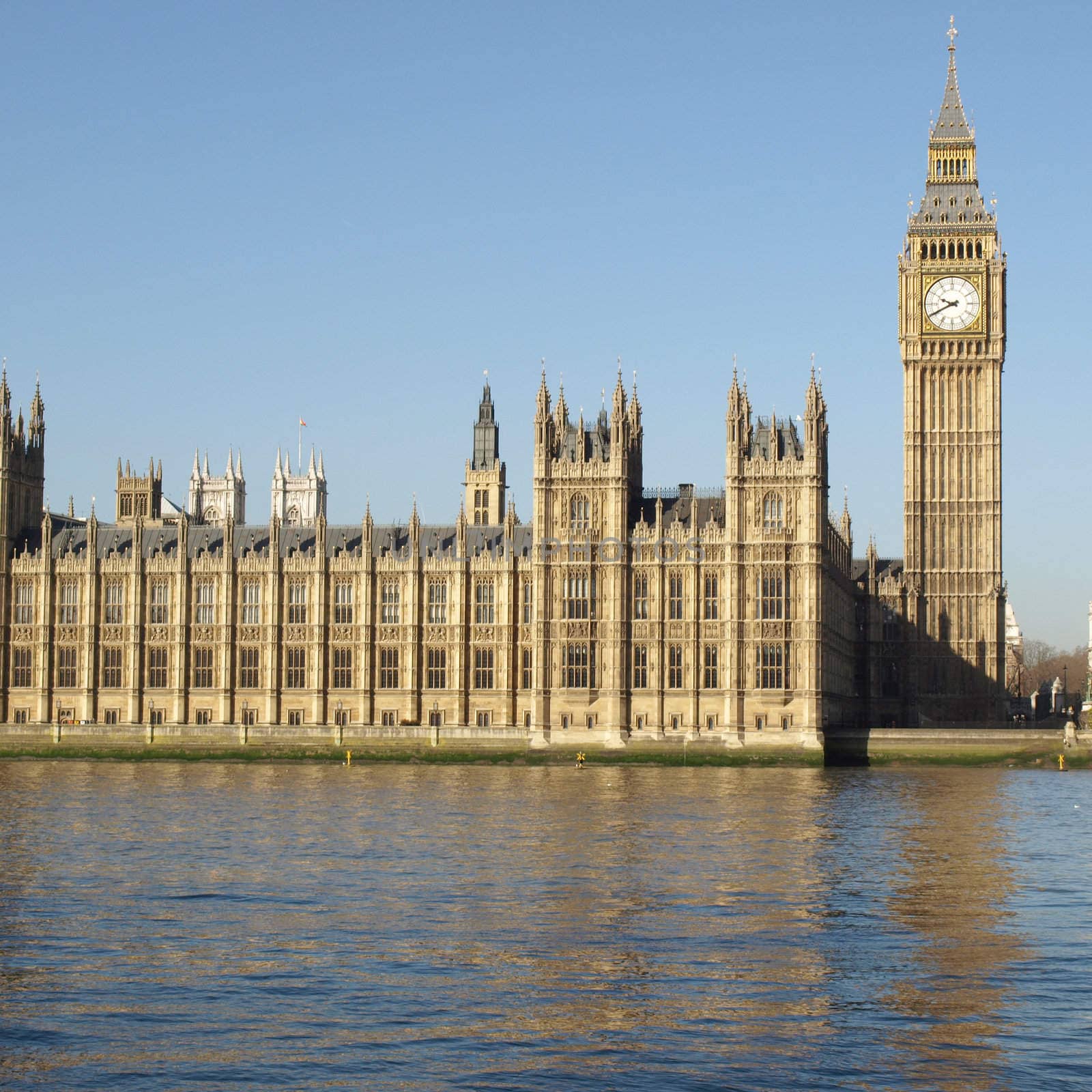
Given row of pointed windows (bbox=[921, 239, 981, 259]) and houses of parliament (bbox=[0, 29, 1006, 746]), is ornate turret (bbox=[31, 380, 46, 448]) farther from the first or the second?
row of pointed windows (bbox=[921, 239, 981, 259])

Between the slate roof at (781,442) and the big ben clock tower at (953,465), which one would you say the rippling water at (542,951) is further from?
the big ben clock tower at (953,465)

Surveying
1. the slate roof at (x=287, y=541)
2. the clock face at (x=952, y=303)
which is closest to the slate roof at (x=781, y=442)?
the slate roof at (x=287, y=541)

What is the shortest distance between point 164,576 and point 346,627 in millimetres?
13752

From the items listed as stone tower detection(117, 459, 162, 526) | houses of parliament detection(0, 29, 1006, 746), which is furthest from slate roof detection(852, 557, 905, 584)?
stone tower detection(117, 459, 162, 526)

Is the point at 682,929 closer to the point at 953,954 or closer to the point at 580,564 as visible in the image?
the point at 953,954

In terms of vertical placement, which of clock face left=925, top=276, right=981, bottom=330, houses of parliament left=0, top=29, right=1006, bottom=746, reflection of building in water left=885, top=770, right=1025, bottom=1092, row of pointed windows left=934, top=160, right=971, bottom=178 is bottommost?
reflection of building in water left=885, top=770, right=1025, bottom=1092

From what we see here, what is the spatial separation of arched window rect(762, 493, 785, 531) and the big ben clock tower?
31.2m

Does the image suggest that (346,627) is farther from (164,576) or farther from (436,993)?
(436,993)

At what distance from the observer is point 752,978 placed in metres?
37.9

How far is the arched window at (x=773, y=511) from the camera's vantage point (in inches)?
4505

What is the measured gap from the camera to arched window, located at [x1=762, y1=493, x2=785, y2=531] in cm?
11444

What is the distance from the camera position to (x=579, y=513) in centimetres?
11781

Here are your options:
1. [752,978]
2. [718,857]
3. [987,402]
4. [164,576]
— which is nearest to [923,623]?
[987,402]

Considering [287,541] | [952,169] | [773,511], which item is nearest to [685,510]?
[773,511]
